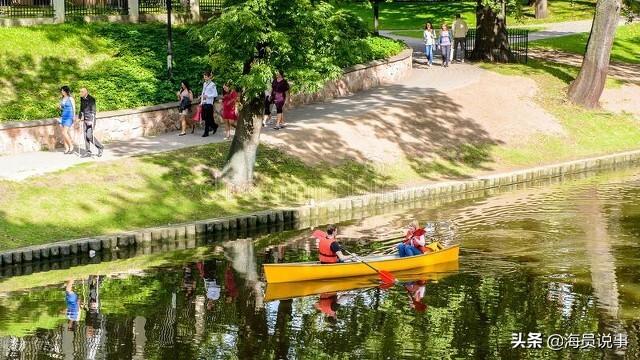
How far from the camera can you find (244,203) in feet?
121

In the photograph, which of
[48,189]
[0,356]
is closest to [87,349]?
[0,356]

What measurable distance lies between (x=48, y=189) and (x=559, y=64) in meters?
28.6

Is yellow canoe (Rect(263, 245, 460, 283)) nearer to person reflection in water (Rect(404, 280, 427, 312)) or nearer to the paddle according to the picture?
the paddle

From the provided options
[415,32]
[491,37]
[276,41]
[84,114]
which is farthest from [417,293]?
[415,32]

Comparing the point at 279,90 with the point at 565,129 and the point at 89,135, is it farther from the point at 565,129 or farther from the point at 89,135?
the point at 565,129

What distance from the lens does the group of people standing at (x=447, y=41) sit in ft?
180

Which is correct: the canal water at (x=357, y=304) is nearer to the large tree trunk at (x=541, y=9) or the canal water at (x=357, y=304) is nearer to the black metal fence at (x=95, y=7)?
the black metal fence at (x=95, y=7)

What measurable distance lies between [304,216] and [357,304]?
8741 mm

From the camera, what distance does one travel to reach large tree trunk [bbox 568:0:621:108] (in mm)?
51281

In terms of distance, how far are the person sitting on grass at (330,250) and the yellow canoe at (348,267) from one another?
25 cm

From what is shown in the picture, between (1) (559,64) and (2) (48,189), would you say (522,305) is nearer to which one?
(2) (48,189)

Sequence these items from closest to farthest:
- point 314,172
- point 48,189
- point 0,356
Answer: point 0,356
point 48,189
point 314,172

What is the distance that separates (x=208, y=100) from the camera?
40531 mm

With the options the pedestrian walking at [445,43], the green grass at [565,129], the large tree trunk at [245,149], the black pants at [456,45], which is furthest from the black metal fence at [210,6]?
the large tree trunk at [245,149]
